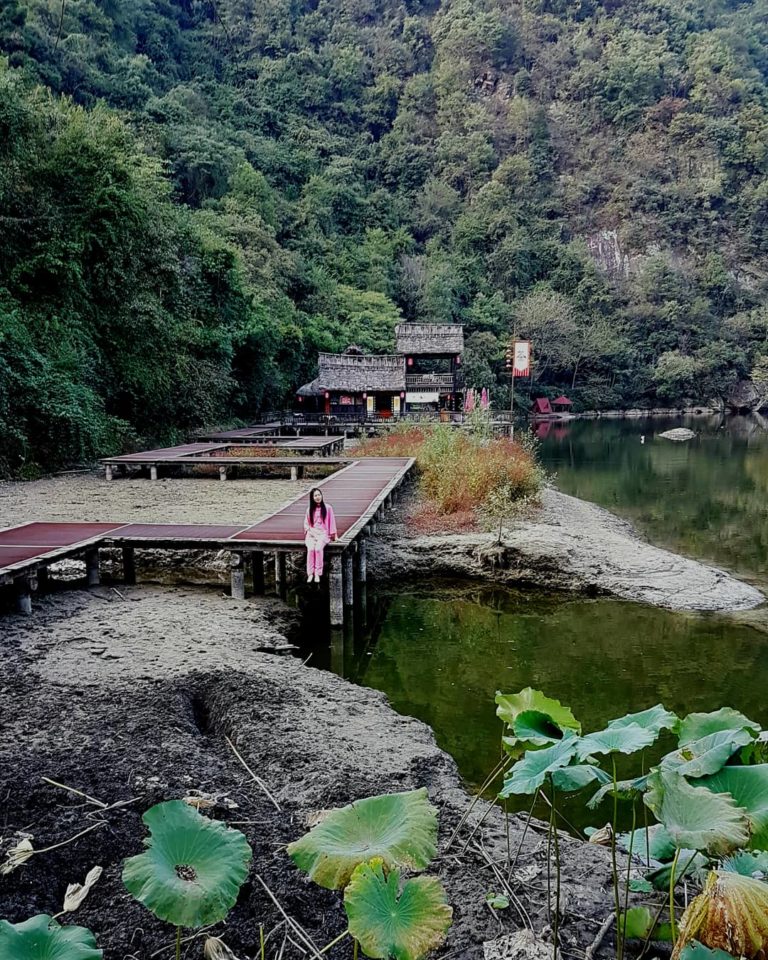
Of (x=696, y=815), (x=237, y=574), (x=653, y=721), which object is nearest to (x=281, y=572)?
(x=237, y=574)

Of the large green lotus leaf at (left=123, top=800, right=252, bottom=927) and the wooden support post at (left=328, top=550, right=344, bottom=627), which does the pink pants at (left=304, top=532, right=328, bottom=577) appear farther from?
the large green lotus leaf at (left=123, top=800, right=252, bottom=927)

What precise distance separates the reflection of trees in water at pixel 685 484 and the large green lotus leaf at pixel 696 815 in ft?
29.6

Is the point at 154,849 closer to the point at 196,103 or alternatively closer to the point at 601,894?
the point at 601,894

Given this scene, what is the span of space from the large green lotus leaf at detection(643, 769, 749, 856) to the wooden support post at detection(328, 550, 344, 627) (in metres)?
5.41

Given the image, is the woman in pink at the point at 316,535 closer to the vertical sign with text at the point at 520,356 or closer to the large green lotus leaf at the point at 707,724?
the large green lotus leaf at the point at 707,724

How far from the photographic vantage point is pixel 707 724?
2.62 metres

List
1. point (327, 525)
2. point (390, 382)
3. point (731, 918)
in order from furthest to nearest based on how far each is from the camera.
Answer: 1. point (390, 382)
2. point (327, 525)
3. point (731, 918)

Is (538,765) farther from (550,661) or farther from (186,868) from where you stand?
(550,661)

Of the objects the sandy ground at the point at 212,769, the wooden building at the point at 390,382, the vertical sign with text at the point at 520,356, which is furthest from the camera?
the vertical sign with text at the point at 520,356

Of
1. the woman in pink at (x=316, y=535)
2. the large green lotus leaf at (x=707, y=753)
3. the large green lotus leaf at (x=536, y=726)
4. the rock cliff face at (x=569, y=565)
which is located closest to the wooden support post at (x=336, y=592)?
the woman in pink at (x=316, y=535)

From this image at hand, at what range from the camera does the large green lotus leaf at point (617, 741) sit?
2244 millimetres

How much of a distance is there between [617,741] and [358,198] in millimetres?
56119

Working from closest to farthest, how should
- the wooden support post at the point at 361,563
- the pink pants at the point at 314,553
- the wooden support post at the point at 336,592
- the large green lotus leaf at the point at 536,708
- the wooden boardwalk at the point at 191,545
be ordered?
the large green lotus leaf at the point at 536,708 < the wooden boardwalk at the point at 191,545 < the pink pants at the point at 314,553 < the wooden support post at the point at 336,592 < the wooden support post at the point at 361,563

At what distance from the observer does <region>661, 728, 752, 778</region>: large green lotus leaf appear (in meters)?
2.22
